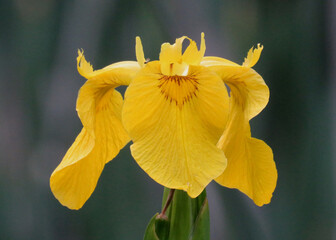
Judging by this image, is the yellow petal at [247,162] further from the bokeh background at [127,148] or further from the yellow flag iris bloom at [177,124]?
the bokeh background at [127,148]

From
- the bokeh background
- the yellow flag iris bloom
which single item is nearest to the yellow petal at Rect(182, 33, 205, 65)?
A: the yellow flag iris bloom

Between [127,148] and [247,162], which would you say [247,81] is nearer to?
[247,162]

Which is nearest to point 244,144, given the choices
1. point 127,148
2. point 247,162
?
Result: point 247,162

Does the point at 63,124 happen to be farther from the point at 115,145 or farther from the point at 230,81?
the point at 230,81

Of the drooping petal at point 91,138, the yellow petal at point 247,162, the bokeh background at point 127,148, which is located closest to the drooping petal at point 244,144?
the yellow petal at point 247,162

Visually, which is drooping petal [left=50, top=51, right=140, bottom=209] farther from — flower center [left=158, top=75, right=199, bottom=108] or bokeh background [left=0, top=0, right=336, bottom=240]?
bokeh background [left=0, top=0, right=336, bottom=240]

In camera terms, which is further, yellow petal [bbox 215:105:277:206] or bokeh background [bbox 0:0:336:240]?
bokeh background [bbox 0:0:336:240]

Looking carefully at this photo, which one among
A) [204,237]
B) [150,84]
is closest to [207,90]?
[150,84]
